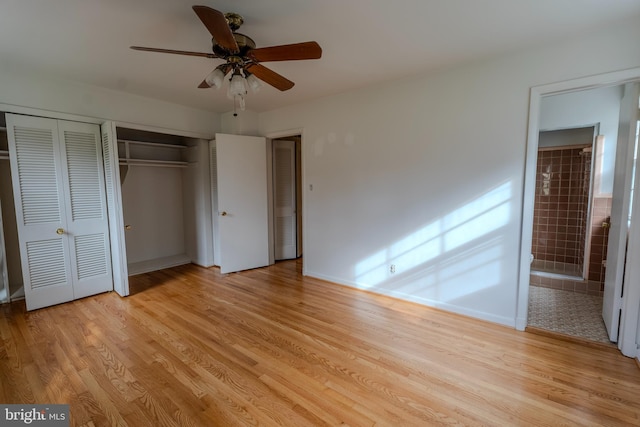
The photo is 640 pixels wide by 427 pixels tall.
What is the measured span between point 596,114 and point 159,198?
620 cm

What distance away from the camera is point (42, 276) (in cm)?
300

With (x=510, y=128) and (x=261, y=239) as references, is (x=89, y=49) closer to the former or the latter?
(x=261, y=239)

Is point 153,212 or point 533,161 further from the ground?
point 533,161

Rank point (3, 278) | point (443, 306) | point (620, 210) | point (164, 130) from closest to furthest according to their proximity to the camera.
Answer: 1. point (620, 210)
2. point (443, 306)
3. point (3, 278)
4. point (164, 130)

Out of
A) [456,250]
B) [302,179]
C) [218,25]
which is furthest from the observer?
[302,179]

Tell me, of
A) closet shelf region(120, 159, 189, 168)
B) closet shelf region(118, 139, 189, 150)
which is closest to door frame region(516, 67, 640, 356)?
closet shelf region(120, 159, 189, 168)

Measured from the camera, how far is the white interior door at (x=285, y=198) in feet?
15.8

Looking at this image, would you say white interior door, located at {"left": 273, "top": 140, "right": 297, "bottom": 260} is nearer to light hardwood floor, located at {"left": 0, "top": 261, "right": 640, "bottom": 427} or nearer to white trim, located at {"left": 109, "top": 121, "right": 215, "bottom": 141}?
white trim, located at {"left": 109, "top": 121, "right": 215, "bottom": 141}

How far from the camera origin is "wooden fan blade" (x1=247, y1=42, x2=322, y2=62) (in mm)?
1768

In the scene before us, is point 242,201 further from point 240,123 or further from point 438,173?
point 438,173

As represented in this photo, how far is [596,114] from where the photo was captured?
3.31 meters

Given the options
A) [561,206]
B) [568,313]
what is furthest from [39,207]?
[561,206]

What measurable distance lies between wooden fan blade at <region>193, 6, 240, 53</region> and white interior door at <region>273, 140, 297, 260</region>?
294 centimetres

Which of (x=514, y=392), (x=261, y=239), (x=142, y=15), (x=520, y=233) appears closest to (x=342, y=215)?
(x=261, y=239)
